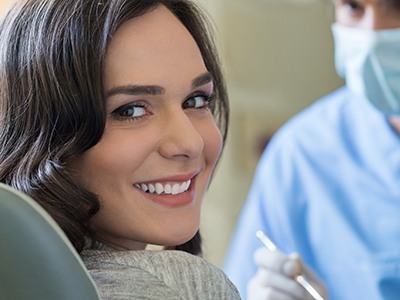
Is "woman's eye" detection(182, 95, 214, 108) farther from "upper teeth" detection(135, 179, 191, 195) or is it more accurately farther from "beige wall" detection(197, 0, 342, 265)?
"beige wall" detection(197, 0, 342, 265)

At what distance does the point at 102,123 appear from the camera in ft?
2.88

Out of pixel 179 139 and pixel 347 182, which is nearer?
pixel 179 139

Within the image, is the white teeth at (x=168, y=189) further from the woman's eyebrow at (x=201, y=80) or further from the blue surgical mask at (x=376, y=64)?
the blue surgical mask at (x=376, y=64)

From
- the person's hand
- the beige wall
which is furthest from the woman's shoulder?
the beige wall

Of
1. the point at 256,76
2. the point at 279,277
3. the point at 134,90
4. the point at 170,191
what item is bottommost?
the point at 279,277

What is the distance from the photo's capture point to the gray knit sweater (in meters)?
0.79

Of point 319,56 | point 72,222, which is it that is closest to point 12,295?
point 72,222

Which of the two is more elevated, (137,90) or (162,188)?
(137,90)

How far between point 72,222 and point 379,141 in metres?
1.05

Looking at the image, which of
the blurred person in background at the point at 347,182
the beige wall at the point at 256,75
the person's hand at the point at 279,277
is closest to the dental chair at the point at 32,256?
the person's hand at the point at 279,277

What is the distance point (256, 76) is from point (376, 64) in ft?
3.22

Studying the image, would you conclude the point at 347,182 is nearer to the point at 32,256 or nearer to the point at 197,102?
the point at 197,102

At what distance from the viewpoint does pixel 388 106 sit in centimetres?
179

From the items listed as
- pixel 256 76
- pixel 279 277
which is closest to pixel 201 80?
pixel 279 277
